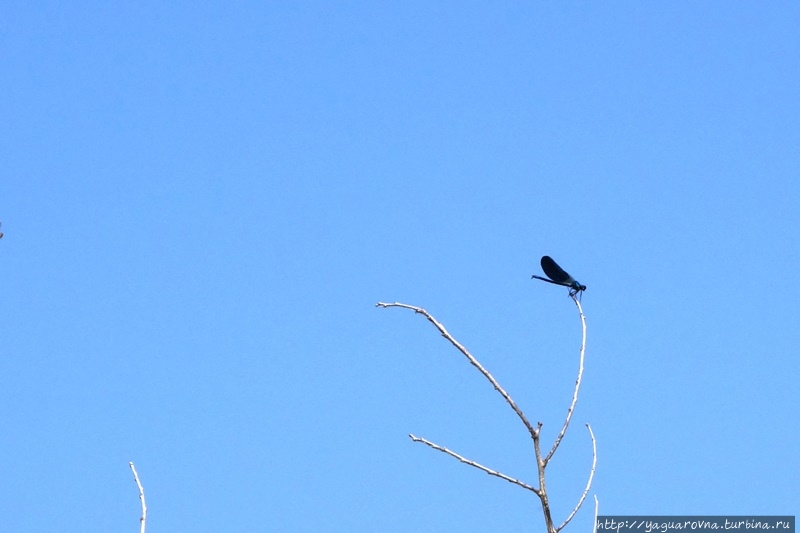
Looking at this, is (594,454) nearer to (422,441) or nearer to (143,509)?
(422,441)

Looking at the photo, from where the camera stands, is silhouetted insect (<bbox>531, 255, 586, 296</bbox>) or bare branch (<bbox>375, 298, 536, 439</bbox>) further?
silhouetted insect (<bbox>531, 255, 586, 296</bbox>)

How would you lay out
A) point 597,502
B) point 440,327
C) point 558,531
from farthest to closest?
point 597,502, point 440,327, point 558,531

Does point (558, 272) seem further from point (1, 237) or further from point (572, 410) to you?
point (1, 237)

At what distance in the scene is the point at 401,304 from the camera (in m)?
5.73

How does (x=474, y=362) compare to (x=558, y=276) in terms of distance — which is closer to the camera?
(x=474, y=362)

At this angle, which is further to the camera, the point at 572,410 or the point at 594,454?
the point at 594,454

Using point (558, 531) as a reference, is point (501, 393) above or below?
above

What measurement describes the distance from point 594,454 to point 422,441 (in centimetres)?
125

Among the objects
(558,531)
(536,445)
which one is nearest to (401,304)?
(536,445)

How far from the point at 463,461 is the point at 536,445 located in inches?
16.3

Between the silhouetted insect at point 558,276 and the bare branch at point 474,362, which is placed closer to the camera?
the bare branch at point 474,362

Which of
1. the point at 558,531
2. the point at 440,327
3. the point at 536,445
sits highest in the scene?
the point at 440,327

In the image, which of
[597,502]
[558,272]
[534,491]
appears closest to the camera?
[534,491]

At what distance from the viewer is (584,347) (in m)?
5.96
